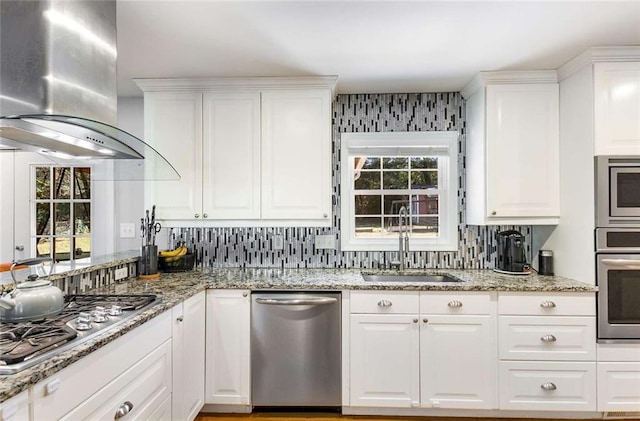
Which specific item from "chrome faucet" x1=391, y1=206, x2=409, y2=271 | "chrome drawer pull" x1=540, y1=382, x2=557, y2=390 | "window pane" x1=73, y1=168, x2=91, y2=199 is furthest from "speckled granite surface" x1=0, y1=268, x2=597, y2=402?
"window pane" x1=73, y1=168, x2=91, y2=199

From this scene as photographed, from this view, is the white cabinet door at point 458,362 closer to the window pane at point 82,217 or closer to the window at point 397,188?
the window at point 397,188

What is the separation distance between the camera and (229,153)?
248 centimetres

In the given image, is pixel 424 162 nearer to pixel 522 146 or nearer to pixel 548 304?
pixel 522 146

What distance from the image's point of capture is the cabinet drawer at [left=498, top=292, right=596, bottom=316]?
6.82 ft

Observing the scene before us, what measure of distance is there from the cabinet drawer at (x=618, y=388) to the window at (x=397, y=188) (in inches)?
46.7

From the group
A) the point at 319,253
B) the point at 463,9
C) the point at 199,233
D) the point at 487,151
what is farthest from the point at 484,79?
the point at 199,233

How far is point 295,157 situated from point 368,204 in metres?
0.79

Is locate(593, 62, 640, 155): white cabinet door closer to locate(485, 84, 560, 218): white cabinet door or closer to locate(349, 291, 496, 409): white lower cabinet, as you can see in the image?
locate(485, 84, 560, 218): white cabinet door

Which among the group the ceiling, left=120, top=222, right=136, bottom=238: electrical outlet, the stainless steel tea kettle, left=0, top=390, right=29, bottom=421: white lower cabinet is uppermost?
the ceiling

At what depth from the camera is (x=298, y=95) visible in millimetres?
2459

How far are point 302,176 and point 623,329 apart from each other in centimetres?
225

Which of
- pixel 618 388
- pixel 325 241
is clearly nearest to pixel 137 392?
pixel 325 241

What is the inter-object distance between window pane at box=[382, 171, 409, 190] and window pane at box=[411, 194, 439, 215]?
0.50 feet

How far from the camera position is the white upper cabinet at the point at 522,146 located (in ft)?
7.72
